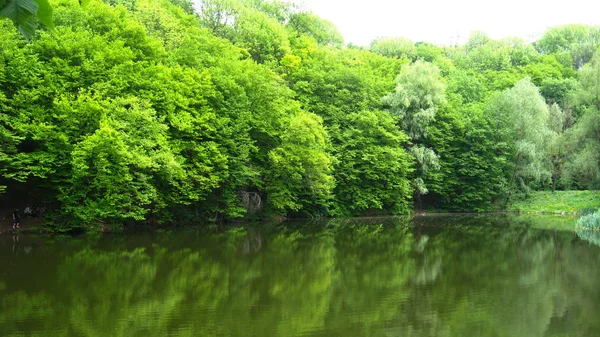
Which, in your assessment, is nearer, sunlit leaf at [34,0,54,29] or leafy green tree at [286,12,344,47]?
sunlit leaf at [34,0,54,29]

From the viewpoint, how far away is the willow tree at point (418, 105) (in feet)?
136


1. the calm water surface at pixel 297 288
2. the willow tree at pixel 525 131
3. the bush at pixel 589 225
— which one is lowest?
the calm water surface at pixel 297 288

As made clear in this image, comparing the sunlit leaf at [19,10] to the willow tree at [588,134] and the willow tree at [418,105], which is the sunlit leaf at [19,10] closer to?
the willow tree at [588,134]

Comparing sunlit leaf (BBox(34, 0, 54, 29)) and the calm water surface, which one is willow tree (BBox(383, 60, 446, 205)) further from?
sunlit leaf (BBox(34, 0, 54, 29))

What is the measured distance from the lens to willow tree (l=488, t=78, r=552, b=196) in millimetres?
42188

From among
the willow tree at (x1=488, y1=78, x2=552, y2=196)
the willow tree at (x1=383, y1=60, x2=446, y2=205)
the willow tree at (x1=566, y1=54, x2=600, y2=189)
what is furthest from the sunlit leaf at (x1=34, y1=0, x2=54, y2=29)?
the willow tree at (x1=488, y1=78, x2=552, y2=196)

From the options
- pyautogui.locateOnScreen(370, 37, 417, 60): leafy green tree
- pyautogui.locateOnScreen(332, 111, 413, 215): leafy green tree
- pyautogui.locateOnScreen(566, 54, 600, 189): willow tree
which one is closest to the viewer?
pyautogui.locateOnScreen(566, 54, 600, 189): willow tree

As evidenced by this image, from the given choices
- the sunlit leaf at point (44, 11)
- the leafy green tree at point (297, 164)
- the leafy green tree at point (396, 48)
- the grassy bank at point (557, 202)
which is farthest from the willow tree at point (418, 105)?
the sunlit leaf at point (44, 11)

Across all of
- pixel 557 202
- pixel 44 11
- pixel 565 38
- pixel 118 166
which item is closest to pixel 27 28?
pixel 44 11

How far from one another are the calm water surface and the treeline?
4.49 m

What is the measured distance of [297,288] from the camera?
11523mm

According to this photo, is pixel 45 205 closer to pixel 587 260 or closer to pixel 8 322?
pixel 8 322

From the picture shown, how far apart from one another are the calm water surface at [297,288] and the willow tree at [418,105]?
68.1ft

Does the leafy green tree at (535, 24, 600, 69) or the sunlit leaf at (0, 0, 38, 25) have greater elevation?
the leafy green tree at (535, 24, 600, 69)
